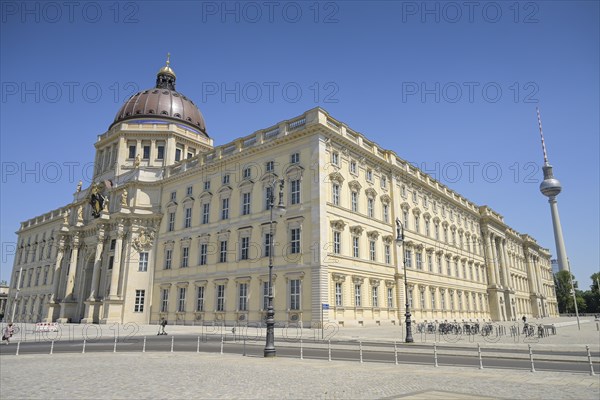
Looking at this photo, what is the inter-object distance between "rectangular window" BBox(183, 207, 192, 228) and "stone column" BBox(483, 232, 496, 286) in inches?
1874

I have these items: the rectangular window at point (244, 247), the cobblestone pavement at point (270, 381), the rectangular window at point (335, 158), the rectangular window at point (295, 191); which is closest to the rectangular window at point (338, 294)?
the rectangular window at point (295, 191)

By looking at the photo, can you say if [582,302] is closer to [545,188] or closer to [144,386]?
[545,188]

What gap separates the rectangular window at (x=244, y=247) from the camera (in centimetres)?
3788

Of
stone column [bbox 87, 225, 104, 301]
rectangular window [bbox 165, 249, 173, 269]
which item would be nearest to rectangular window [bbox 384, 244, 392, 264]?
rectangular window [bbox 165, 249, 173, 269]

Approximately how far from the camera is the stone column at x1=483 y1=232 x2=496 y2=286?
217 feet

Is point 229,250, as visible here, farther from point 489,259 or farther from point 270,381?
point 489,259

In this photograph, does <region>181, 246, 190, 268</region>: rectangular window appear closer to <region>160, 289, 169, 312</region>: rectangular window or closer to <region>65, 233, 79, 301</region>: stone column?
<region>160, 289, 169, 312</region>: rectangular window

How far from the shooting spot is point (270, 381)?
33.1 feet

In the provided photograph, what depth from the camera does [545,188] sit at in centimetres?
12888

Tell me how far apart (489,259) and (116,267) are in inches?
2155

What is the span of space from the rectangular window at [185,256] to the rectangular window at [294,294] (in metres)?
14.9

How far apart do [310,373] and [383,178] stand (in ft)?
110

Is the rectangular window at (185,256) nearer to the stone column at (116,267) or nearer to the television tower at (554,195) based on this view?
the stone column at (116,267)

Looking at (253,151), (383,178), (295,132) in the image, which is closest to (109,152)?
(253,151)
